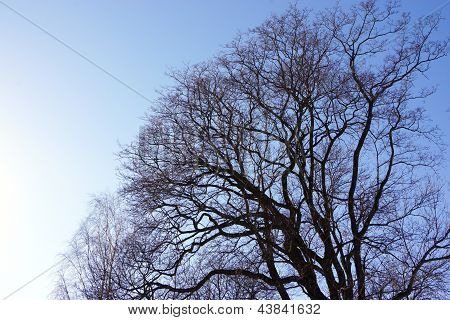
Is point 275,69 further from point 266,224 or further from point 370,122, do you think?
point 266,224

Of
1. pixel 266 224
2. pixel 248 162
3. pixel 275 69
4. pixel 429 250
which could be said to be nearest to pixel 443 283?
pixel 429 250

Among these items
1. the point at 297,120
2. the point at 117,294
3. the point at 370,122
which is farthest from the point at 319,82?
the point at 117,294

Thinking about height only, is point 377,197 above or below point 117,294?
above

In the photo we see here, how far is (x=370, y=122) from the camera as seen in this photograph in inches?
508

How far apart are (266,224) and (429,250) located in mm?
4217

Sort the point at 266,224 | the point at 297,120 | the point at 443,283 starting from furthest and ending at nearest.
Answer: the point at 297,120 < the point at 443,283 < the point at 266,224

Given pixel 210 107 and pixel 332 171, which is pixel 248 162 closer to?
pixel 210 107

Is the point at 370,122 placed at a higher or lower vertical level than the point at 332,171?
higher

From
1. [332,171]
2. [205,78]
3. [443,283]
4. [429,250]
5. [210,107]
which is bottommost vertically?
[443,283]

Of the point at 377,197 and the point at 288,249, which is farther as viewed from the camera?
the point at 377,197

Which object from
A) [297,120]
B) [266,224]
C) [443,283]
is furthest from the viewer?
[297,120]

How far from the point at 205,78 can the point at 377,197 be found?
4.84 m

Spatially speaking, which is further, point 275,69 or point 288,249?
point 275,69

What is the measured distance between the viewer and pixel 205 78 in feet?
38.9
